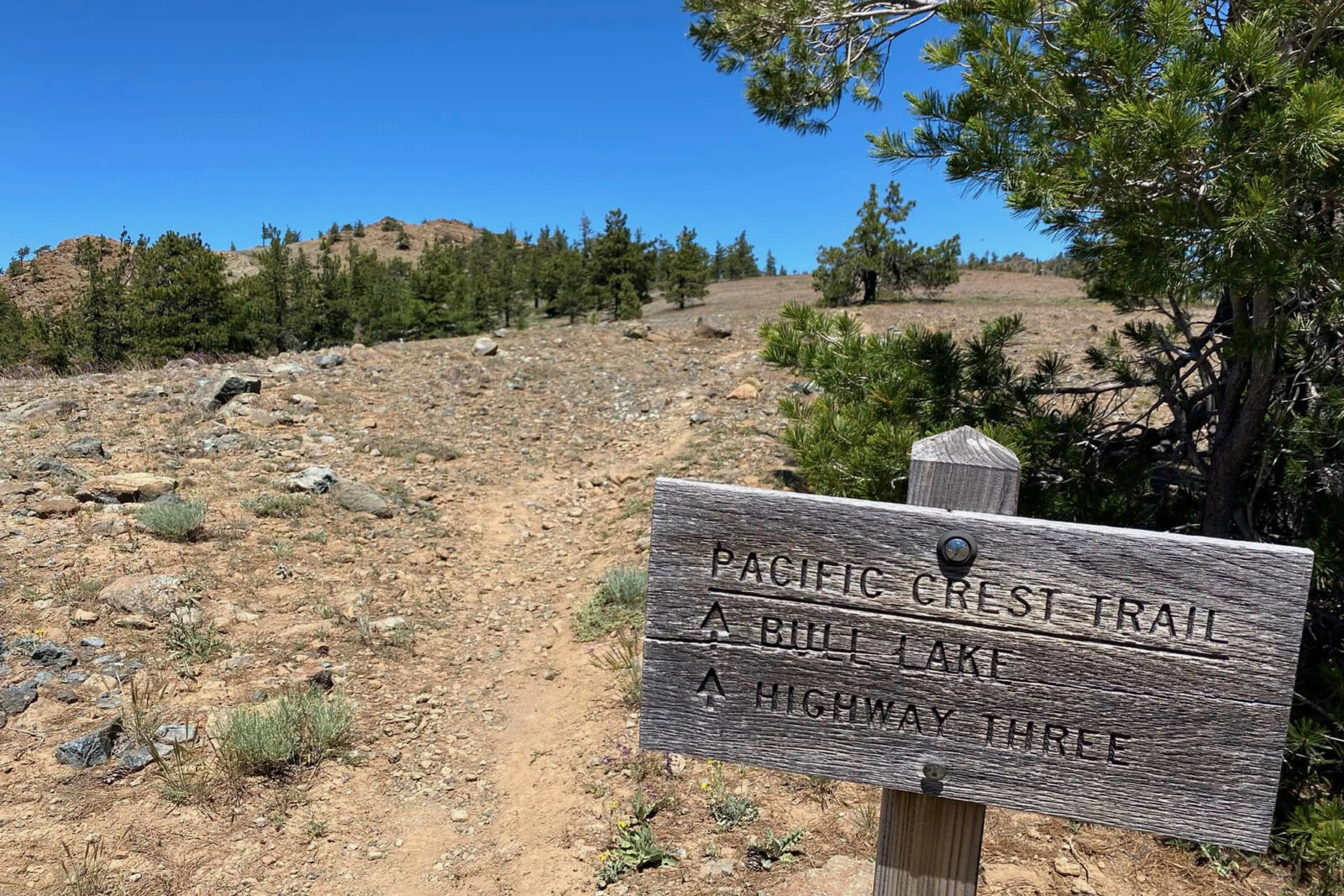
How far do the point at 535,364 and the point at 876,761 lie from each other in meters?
12.1

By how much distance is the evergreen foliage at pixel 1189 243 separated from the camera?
246 centimetres

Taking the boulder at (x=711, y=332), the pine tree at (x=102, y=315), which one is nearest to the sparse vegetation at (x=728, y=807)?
the boulder at (x=711, y=332)

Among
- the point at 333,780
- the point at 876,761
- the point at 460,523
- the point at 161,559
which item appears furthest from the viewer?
the point at 460,523

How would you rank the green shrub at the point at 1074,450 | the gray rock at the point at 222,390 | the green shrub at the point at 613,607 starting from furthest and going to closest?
the gray rock at the point at 222,390 → the green shrub at the point at 613,607 → the green shrub at the point at 1074,450

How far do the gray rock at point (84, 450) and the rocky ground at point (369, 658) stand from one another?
0.04 meters

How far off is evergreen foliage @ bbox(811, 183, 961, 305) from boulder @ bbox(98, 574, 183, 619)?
67.4 ft

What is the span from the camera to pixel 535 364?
1323cm

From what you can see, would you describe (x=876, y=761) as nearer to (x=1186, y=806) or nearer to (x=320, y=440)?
(x=1186, y=806)

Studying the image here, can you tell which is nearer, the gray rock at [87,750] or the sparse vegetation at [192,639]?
the gray rock at [87,750]

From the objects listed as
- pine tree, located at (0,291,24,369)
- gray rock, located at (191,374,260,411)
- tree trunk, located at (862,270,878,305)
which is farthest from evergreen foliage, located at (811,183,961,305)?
pine tree, located at (0,291,24,369)

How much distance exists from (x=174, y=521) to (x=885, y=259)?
21.4m

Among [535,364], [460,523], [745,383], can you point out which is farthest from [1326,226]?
[535,364]

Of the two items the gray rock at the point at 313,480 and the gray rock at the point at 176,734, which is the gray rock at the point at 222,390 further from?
the gray rock at the point at 176,734

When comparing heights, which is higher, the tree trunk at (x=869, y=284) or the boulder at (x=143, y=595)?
the tree trunk at (x=869, y=284)
